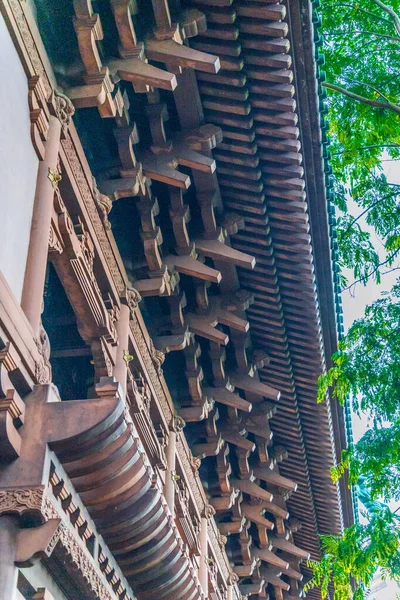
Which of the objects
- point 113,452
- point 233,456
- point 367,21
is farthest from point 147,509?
point 367,21

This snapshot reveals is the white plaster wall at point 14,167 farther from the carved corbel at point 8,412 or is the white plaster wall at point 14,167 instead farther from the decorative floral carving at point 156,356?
the decorative floral carving at point 156,356

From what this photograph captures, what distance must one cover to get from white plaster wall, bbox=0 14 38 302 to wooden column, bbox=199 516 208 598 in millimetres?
5141

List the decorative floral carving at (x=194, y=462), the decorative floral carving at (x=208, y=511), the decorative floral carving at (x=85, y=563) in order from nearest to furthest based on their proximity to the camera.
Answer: the decorative floral carving at (x=85, y=563) < the decorative floral carving at (x=194, y=462) < the decorative floral carving at (x=208, y=511)

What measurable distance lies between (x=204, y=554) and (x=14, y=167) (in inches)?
225

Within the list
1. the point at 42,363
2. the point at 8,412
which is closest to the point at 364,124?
the point at 42,363

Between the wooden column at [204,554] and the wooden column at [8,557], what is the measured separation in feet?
16.8

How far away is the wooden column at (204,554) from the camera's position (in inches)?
338

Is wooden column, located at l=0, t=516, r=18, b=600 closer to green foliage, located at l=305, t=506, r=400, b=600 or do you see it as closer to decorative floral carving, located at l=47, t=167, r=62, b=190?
decorative floral carving, located at l=47, t=167, r=62, b=190

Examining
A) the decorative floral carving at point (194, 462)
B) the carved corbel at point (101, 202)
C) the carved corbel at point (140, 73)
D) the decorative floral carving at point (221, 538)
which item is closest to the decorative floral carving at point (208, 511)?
the decorative floral carving at point (194, 462)

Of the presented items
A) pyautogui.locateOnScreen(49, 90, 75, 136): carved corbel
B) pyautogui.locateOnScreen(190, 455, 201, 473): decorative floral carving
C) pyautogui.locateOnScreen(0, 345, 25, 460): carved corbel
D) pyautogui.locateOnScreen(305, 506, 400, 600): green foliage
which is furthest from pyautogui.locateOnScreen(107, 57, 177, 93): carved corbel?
pyautogui.locateOnScreen(190, 455, 201, 473): decorative floral carving

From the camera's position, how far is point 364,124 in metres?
8.52

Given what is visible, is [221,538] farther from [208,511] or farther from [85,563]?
[85,563]

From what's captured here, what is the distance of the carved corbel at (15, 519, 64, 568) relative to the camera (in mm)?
3574

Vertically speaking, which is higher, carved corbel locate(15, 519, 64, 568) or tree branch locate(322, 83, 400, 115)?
tree branch locate(322, 83, 400, 115)
